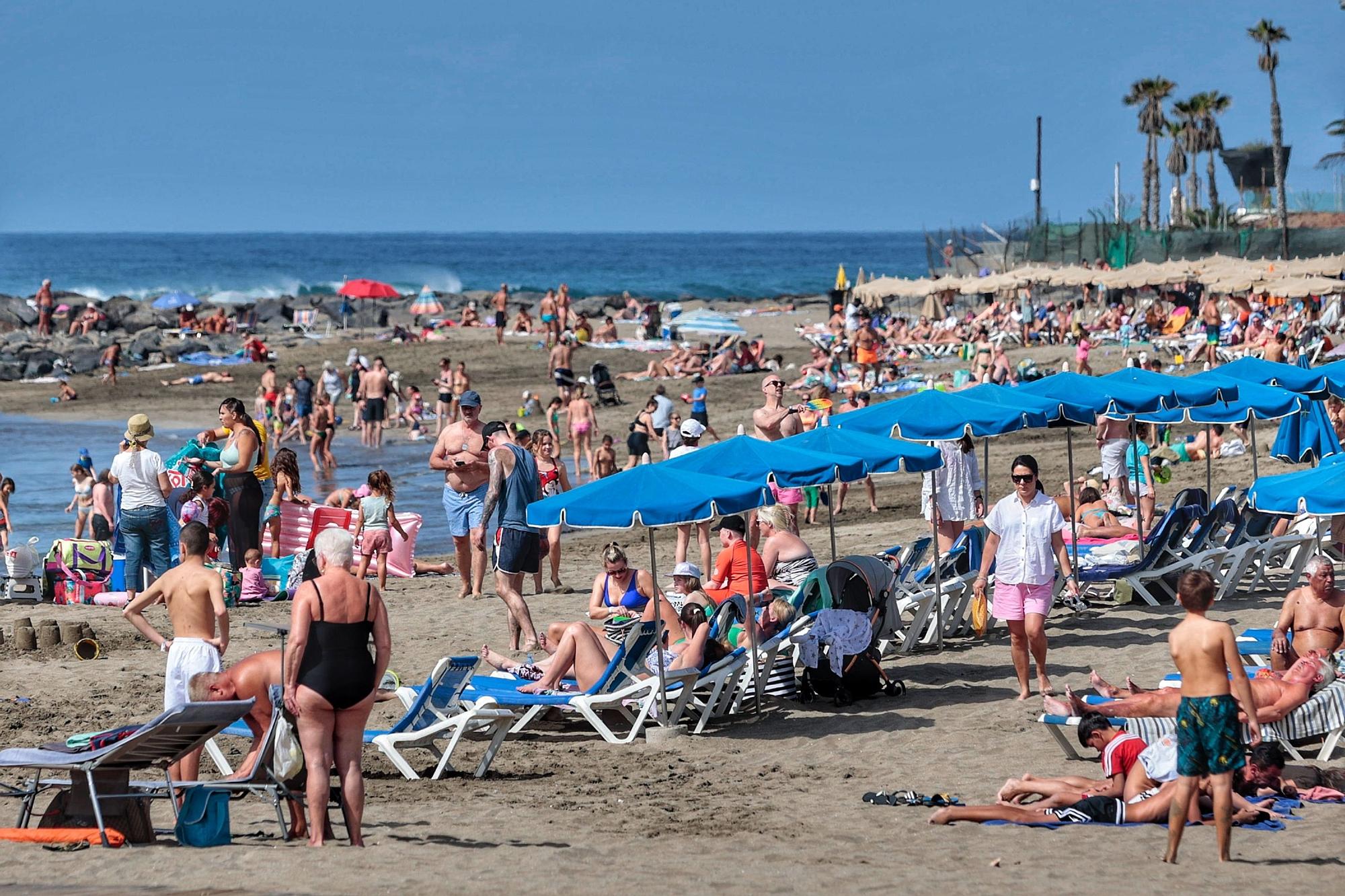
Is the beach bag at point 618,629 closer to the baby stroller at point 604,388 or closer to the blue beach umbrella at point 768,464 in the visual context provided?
the blue beach umbrella at point 768,464

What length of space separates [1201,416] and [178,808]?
A: 9.39 metres

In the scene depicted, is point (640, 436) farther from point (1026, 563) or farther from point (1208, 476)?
point (1026, 563)

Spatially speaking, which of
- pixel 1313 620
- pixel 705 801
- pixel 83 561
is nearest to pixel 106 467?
pixel 83 561

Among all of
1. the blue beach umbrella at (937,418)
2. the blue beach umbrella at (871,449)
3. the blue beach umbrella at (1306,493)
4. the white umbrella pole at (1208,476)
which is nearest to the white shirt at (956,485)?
the blue beach umbrella at (937,418)

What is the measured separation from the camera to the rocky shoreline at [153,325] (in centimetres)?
3619

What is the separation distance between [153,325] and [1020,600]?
39133 mm

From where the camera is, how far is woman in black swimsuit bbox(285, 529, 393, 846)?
19.6 ft

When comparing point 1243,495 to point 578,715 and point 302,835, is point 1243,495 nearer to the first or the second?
point 578,715

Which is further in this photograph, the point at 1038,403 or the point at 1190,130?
the point at 1190,130

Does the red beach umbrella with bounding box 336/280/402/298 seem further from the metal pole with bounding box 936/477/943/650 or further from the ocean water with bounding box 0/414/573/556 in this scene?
the metal pole with bounding box 936/477/943/650

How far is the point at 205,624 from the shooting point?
7.11 m

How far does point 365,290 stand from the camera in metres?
41.9

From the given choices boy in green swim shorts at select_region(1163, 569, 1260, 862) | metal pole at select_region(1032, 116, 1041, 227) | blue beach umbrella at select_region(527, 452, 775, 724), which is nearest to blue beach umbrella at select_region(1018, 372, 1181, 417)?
blue beach umbrella at select_region(527, 452, 775, 724)

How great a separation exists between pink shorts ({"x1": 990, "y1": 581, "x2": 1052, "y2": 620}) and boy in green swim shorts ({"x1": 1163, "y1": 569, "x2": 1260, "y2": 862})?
2.57 meters
